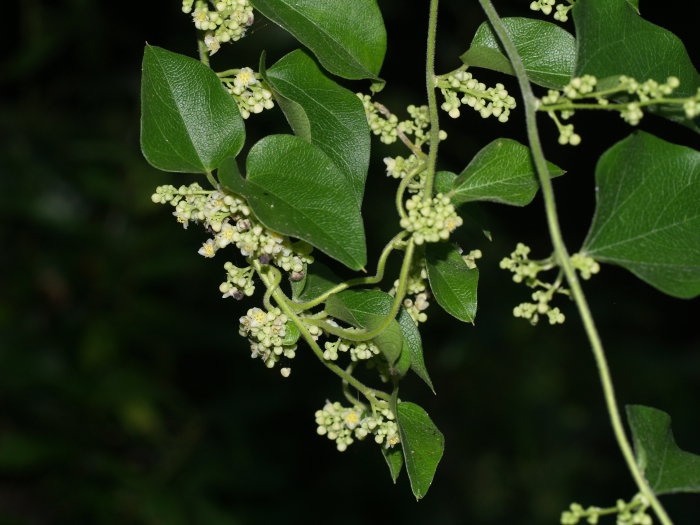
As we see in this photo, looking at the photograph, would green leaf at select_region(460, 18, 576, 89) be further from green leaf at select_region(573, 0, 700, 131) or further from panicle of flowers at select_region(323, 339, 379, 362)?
panicle of flowers at select_region(323, 339, 379, 362)

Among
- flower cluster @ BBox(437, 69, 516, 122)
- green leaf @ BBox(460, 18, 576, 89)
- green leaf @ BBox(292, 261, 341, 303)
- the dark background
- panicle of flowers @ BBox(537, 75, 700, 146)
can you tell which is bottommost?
the dark background

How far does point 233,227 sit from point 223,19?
263 millimetres

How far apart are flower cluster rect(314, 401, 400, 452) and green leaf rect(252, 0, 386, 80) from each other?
15.4 inches

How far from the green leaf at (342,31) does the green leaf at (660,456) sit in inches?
18.6

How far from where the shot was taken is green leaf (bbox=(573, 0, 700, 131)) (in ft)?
2.92

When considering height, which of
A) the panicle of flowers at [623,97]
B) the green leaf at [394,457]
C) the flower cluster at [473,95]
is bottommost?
the green leaf at [394,457]

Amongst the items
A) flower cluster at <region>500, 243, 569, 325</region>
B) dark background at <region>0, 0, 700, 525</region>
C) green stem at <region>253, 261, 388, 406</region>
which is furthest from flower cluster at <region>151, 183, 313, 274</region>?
dark background at <region>0, 0, 700, 525</region>

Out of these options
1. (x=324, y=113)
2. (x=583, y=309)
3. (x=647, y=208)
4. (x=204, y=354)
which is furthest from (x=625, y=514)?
(x=204, y=354)

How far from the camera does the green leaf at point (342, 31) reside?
96 cm

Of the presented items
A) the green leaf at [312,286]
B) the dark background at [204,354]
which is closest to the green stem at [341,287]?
the green leaf at [312,286]

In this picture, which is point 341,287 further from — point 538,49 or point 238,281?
point 538,49

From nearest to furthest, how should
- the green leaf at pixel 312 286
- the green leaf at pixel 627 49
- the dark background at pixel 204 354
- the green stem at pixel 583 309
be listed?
the green stem at pixel 583 309 → the green leaf at pixel 627 49 → the green leaf at pixel 312 286 → the dark background at pixel 204 354

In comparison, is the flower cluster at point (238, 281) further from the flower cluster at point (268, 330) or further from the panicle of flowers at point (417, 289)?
the panicle of flowers at point (417, 289)

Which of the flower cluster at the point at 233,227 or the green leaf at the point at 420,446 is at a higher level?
the flower cluster at the point at 233,227
